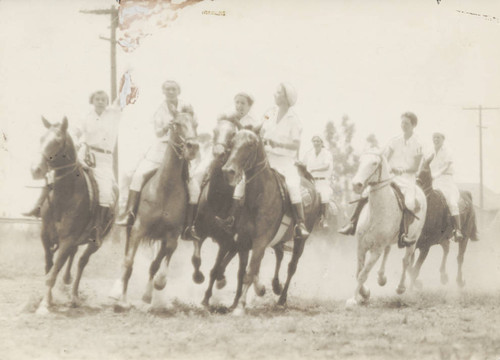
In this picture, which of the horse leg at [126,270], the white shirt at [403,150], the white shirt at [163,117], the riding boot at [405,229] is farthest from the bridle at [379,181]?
the horse leg at [126,270]

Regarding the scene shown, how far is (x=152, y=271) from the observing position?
938 centimetres

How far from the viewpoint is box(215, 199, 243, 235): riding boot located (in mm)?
9312

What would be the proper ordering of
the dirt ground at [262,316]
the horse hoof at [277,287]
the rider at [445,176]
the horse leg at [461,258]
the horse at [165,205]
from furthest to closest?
the horse leg at [461,258] → the rider at [445,176] → the horse hoof at [277,287] → the horse at [165,205] → the dirt ground at [262,316]

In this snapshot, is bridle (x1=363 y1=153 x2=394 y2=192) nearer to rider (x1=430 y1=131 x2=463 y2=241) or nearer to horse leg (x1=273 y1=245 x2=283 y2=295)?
rider (x1=430 y1=131 x2=463 y2=241)

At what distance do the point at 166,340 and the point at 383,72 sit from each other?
517 centimetres

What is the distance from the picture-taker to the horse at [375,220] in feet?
32.4

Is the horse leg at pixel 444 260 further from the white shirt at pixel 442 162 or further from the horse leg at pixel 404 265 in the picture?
the white shirt at pixel 442 162

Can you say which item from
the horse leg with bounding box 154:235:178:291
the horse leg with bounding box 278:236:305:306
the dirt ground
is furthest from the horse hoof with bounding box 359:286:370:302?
the horse leg with bounding box 154:235:178:291

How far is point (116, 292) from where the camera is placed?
360 inches

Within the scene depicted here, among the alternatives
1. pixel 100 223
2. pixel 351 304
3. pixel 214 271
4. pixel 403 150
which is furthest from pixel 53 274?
pixel 403 150

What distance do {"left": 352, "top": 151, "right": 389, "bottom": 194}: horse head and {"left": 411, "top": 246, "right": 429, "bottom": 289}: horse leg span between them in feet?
5.91

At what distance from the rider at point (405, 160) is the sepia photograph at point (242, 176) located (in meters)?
0.03

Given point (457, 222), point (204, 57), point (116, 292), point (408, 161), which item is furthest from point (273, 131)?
point (457, 222)

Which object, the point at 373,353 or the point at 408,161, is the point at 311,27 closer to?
the point at 408,161
